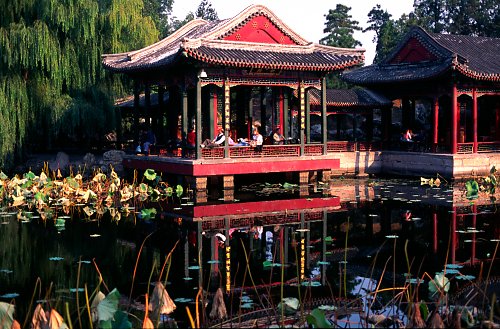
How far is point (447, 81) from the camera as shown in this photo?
21.4m

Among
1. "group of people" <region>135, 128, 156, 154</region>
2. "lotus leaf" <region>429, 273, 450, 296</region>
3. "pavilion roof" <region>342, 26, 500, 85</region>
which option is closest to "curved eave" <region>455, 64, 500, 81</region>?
"pavilion roof" <region>342, 26, 500, 85</region>

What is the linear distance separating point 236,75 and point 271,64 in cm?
103

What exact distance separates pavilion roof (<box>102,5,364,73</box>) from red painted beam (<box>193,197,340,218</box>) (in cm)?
433

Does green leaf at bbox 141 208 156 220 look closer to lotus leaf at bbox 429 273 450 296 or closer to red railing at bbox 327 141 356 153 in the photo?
lotus leaf at bbox 429 273 450 296

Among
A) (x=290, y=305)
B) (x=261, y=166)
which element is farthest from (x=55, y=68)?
(x=290, y=305)

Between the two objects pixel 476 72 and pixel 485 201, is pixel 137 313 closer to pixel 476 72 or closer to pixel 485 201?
pixel 485 201

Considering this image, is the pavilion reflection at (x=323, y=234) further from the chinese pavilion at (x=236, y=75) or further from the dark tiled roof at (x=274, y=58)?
the dark tiled roof at (x=274, y=58)

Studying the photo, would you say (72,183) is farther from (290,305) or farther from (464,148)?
(464,148)

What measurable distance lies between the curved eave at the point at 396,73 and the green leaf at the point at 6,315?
16.9 m

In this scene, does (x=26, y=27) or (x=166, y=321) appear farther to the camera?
(x=26, y=27)

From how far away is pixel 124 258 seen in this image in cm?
961

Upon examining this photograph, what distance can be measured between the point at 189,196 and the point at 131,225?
441 centimetres

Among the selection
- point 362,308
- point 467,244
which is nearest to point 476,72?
point 467,244

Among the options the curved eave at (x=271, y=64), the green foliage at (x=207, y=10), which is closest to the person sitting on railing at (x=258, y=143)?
the curved eave at (x=271, y=64)
